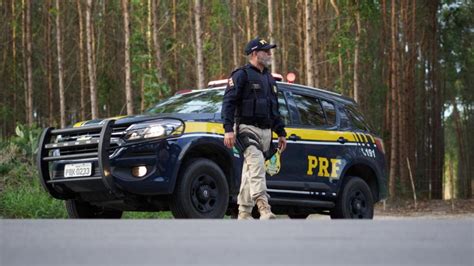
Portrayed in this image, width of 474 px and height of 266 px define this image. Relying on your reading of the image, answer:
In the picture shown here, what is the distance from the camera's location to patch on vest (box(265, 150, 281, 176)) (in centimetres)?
1015

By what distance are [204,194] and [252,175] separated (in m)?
0.71

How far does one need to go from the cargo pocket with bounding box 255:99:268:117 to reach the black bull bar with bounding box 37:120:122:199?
5.22ft

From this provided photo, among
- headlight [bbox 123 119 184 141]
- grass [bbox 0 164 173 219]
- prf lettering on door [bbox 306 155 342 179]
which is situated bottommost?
grass [bbox 0 164 173 219]

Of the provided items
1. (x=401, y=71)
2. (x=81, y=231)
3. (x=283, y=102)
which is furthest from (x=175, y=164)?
(x=401, y=71)

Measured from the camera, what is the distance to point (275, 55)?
29.8m

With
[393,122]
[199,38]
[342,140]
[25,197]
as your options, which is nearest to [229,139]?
[342,140]

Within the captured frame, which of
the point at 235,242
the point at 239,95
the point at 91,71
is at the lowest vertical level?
the point at 235,242

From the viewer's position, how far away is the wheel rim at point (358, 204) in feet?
37.8

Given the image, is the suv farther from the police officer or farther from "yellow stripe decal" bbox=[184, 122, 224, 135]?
the police officer

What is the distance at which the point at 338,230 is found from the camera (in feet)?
20.0

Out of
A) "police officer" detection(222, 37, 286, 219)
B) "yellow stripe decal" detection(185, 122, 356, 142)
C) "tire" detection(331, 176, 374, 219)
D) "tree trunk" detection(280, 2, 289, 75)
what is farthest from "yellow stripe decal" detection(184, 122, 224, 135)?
"tree trunk" detection(280, 2, 289, 75)

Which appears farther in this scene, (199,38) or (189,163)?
(199,38)

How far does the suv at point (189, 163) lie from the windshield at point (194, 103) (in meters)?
0.01

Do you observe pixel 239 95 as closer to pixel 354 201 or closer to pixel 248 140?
pixel 248 140
